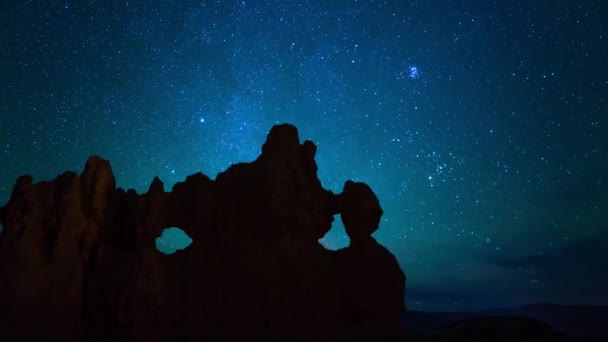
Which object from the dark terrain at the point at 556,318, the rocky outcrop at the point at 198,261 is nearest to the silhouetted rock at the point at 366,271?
the rocky outcrop at the point at 198,261

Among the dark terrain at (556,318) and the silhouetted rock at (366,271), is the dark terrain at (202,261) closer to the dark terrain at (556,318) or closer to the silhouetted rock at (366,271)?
the silhouetted rock at (366,271)

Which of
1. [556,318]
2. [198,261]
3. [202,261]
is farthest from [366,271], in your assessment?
[556,318]

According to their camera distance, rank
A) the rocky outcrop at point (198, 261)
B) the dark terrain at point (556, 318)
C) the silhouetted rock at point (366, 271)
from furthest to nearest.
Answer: the dark terrain at point (556, 318) → the silhouetted rock at point (366, 271) → the rocky outcrop at point (198, 261)

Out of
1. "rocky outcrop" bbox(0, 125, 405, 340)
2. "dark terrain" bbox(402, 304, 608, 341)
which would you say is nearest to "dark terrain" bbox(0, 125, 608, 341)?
"rocky outcrop" bbox(0, 125, 405, 340)

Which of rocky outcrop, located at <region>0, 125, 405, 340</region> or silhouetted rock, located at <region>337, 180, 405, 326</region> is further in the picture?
silhouetted rock, located at <region>337, 180, 405, 326</region>

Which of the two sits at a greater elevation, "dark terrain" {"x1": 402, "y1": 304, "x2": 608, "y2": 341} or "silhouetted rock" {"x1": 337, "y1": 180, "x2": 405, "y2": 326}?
"silhouetted rock" {"x1": 337, "y1": 180, "x2": 405, "y2": 326}

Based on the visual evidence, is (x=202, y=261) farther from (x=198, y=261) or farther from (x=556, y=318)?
(x=556, y=318)

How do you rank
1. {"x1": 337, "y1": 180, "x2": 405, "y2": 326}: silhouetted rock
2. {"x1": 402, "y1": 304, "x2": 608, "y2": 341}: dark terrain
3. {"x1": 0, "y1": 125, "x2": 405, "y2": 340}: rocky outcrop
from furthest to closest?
{"x1": 402, "y1": 304, "x2": 608, "y2": 341}: dark terrain, {"x1": 337, "y1": 180, "x2": 405, "y2": 326}: silhouetted rock, {"x1": 0, "y1": 125, "x2": 405, "y2": 340}: rocky outcrop

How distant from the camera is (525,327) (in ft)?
193

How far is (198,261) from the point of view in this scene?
25.2m

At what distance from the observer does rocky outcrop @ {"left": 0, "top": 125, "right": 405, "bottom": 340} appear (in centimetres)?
2289

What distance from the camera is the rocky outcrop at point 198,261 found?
22.9 m

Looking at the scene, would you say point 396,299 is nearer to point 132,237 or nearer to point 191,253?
point 191,253

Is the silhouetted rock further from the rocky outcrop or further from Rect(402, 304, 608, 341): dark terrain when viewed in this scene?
Rect(402, 304, 608, 341): dark terrain
